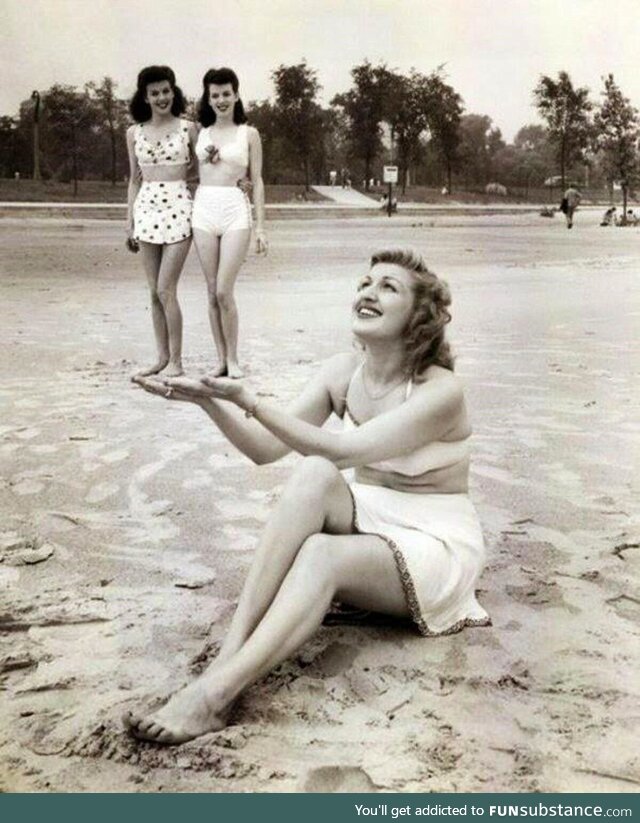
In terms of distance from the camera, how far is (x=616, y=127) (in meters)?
4.00

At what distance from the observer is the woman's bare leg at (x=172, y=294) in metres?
3.74

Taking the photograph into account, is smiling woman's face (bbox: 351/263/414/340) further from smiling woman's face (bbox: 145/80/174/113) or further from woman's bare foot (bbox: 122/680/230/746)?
smiling woman's face (bbox: 145/80/174/113)

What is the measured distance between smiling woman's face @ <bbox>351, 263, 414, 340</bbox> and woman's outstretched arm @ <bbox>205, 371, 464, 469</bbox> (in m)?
0.11

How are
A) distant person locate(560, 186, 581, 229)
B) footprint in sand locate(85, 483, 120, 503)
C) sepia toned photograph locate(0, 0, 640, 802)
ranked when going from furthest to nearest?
distant person locate(560, 186, 581, 229) < footprint in sand locate(85, 483, 120, 503) < sepia toned photograph locate(0, 0, 640, 802)

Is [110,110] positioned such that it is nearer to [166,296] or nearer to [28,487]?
[166,296]

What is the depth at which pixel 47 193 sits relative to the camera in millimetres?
5523

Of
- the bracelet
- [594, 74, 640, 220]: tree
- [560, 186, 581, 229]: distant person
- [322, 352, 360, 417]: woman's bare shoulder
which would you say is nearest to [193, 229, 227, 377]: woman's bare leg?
[594, 74, 640, 220]: tree

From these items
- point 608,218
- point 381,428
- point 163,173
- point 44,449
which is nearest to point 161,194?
point 163,173

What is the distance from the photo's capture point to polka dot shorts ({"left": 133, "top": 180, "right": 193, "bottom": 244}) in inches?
142

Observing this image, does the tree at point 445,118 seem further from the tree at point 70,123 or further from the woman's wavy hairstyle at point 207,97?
the tree at point 70,123

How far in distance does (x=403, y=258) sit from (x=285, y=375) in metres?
2.04

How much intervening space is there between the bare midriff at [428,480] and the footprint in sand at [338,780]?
514 millimetres

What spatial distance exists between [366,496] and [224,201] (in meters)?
2.18

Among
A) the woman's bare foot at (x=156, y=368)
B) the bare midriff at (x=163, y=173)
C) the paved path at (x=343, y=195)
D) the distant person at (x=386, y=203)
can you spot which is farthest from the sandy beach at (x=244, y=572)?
the distant person at (x=386, y=203)
